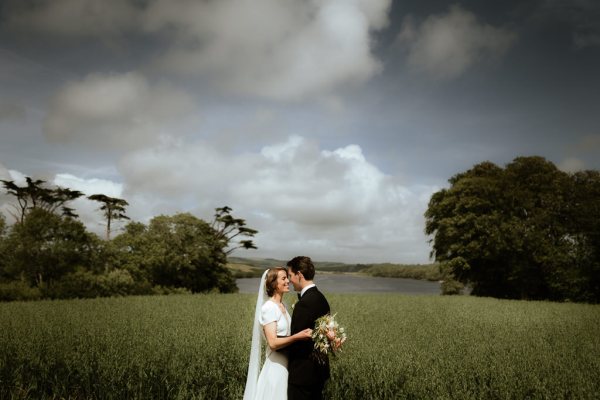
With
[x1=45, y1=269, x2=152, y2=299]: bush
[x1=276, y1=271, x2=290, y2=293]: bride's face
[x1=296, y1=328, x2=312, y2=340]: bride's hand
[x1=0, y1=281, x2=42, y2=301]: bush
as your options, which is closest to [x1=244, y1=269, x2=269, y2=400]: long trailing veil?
[x1=276, y1=271, x2=290, y2=293]: bride's face

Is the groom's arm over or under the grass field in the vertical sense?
over

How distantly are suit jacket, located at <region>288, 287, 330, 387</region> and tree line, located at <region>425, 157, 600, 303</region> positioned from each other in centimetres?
2736

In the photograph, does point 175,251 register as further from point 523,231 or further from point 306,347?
point 306,347

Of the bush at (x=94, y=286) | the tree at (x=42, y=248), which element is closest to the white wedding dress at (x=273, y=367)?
the bush at (x=94, y=286)

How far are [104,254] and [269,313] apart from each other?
2828 centimetres

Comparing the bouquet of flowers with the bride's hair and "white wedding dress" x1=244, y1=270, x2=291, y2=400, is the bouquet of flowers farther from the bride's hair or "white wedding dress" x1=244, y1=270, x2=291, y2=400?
the bride's hair

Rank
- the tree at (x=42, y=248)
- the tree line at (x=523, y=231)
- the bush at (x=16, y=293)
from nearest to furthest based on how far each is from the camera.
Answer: the bush at (x=16, y=293)
the tree at (x=42, y=248)
the tree line at (x=523, y=231)

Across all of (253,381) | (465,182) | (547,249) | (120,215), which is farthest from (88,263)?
(547,249)

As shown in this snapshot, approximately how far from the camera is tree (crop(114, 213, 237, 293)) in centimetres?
3194

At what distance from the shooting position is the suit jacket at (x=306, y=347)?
4000 mm

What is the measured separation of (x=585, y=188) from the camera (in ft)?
89.7

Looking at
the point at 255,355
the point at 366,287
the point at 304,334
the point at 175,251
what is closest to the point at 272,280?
the point at 304,334

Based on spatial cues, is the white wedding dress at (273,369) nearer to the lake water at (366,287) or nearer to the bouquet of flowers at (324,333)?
the bouquet of flowers at (324,333)

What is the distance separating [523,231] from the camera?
93.3 ft
